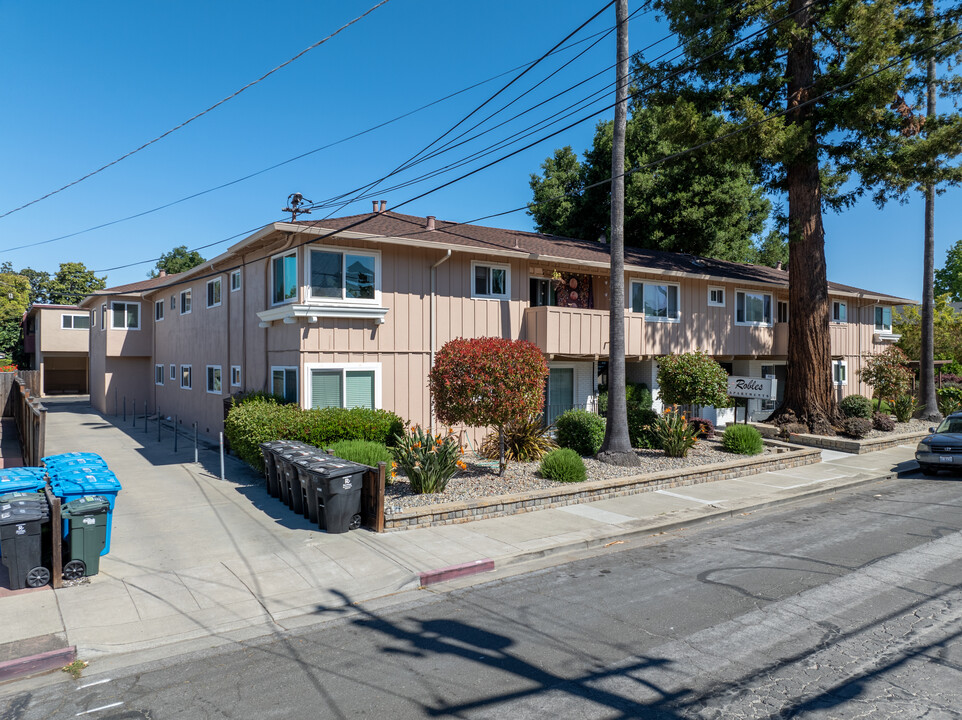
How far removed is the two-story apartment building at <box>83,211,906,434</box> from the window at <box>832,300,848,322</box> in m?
1.08

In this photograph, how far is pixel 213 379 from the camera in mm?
20516

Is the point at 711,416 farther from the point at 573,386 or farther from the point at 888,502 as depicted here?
the point at 888,502

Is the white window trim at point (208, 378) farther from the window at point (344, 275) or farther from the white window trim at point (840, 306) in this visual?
the white window trim at point (840, 306)

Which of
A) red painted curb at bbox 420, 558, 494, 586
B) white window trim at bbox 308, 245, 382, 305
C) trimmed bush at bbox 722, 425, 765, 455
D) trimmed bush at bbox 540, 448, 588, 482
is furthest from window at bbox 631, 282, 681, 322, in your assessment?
red painted curb at bbox 420, 558, 494, 586

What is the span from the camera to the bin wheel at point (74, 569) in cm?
745

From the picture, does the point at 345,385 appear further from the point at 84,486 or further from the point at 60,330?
the point at 60,330

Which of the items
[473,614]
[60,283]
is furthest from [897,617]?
[60,283]

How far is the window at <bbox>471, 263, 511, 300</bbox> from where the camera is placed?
57.0 ft

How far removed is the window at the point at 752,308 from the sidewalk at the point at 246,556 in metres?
10.5

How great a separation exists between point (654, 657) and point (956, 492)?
11.9 m

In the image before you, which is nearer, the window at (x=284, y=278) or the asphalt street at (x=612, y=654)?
the asphalt street at (x=612, y=654)

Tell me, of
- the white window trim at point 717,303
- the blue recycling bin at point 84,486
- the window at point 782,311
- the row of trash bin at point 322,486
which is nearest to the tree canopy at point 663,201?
the window at point 782,311

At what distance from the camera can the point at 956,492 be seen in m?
13.6

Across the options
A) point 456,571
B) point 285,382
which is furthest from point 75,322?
point 456,571
